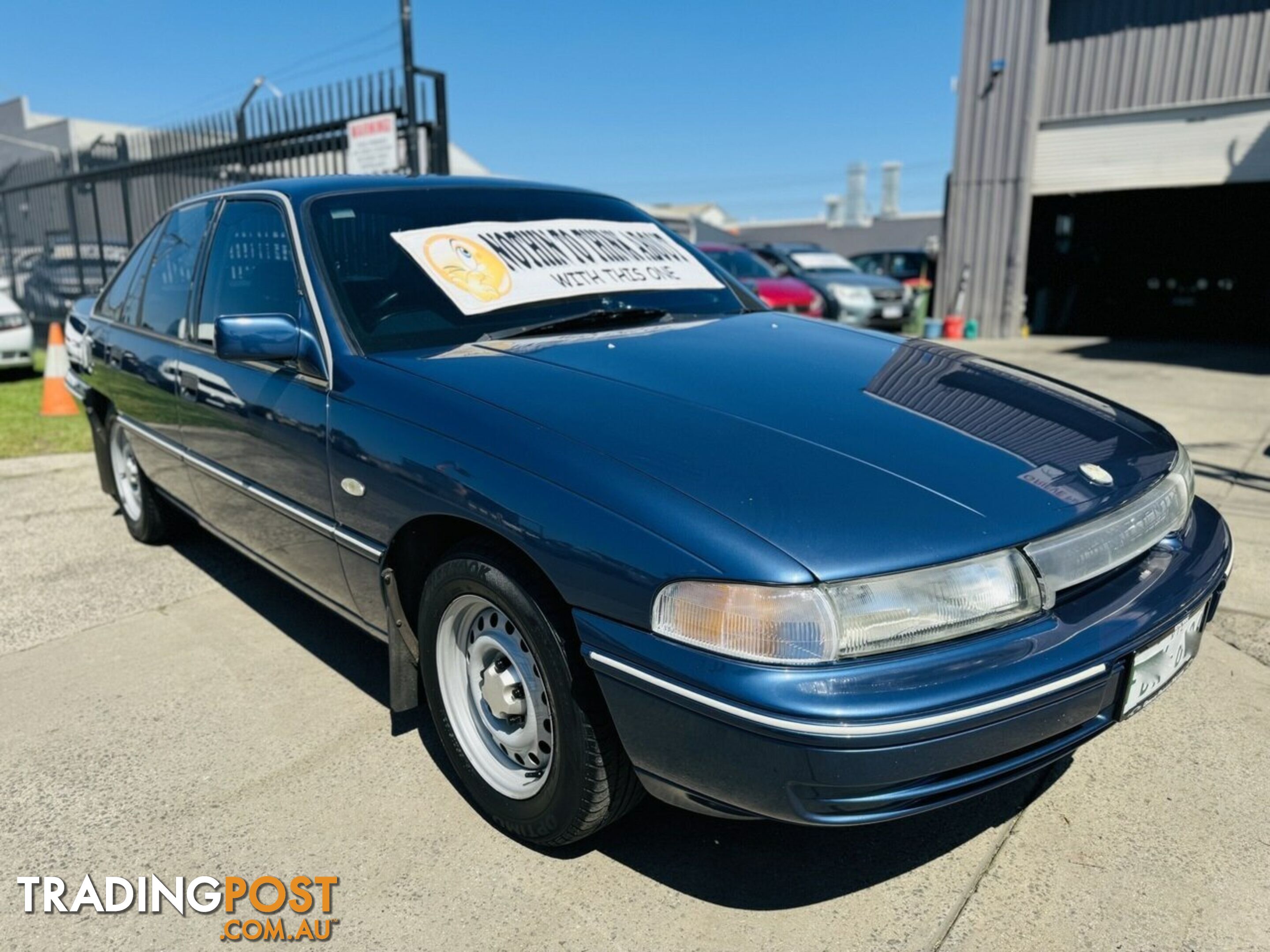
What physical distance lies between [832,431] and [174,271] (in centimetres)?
299

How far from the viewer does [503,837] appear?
93.0 inches

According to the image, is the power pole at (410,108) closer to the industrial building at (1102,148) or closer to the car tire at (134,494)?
the car tire at (134,494)

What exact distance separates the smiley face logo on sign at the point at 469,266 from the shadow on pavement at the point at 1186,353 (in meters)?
10.3

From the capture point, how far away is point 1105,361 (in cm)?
1163

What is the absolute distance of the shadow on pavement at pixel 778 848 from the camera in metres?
2.17

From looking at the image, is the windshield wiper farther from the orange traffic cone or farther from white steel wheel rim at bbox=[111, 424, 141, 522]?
the orange traffic cone

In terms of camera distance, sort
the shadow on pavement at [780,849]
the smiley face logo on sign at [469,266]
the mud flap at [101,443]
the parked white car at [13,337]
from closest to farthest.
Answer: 1. the shadow on pavement at [780,849]
2. the smiley face logo on sign at [469,266]
3. the mud flap at [101,443]
4. the parked white car at [13,337]

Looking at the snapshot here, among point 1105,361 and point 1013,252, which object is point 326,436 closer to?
point 1105,361

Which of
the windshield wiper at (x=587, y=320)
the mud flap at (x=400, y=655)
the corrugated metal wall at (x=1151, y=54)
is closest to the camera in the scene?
the mud flap at (x=400, y=655)

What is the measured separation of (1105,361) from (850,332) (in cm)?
986

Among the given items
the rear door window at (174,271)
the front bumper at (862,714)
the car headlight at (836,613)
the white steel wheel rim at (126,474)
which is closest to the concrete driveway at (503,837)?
the front bumper at (862,714)

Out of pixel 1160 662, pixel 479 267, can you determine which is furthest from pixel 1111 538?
pixel 479 267

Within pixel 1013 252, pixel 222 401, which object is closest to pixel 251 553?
pixel 222 401

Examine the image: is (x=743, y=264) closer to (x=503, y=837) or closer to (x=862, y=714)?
(x=503, y=837)
